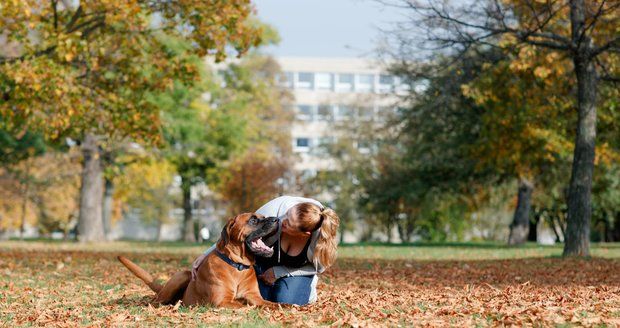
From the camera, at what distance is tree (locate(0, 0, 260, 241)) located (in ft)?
51.3

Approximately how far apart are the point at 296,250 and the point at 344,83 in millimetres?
82703

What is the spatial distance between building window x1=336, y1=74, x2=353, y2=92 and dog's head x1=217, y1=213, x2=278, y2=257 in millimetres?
82588

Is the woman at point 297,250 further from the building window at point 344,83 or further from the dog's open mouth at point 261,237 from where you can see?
the building window at point 344,83

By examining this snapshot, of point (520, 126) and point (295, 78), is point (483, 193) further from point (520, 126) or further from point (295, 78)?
point (295, 78)

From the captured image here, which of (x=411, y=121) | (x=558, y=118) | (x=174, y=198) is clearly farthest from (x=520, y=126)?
(x=174, y=198)

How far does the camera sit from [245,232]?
7133mm

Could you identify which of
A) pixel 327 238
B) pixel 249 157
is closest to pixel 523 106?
pixel 327 238

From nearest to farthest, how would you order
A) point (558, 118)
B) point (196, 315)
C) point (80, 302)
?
1. point (196, 315)
2. point (80, 302)
3. point (558, 118)

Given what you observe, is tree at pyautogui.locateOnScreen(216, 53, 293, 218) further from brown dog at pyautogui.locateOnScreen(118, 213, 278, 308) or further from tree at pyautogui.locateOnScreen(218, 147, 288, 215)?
brown dog at pyautogui.locateOnScreen(118, 213, 278, 308)

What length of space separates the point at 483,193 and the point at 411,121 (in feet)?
33.7

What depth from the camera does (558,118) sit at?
76.0 feet

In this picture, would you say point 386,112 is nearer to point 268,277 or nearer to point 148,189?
point 148,189

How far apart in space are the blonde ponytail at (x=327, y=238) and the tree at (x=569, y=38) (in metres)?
9.36

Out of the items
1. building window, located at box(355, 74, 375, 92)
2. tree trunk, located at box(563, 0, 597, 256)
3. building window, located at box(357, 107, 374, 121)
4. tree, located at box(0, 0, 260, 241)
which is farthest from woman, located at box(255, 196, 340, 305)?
building window, located at box(355, 74, 375, 92)
